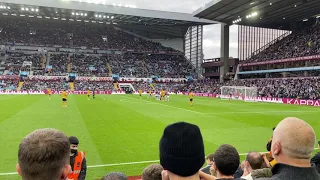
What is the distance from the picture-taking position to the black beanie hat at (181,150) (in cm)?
221

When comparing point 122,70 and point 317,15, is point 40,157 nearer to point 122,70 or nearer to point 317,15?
point 317,15

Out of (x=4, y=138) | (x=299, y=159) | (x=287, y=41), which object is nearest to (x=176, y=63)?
(x=287, y=41)

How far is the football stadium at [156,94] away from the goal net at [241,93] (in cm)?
25

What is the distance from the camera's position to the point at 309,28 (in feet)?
214

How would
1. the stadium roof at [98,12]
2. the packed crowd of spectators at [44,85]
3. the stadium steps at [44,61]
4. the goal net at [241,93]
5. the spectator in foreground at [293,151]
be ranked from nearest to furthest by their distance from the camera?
the spectator in foreground at [293,151], the goal net at [241,93], the stadium roof at [98,12], the packed crowd of spectators at [44,85], the stadium steps at [44,61]

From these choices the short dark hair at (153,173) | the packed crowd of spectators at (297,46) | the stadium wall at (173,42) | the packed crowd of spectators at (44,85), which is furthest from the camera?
the stadium wall at (173,42)

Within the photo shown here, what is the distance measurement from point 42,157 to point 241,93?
50219 millimetres

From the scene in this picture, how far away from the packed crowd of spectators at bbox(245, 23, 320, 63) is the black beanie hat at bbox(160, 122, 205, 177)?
56.5 metres

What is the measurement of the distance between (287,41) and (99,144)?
65.5 metres

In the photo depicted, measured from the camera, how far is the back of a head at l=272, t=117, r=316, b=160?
245 cm

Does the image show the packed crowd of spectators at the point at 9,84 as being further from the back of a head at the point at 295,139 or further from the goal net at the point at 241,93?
the back of a head at the point at 295,139

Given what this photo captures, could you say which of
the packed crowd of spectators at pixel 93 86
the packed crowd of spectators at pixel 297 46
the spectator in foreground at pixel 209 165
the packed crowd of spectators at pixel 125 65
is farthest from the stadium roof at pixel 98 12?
the spectator in foreground at pixel 209 165

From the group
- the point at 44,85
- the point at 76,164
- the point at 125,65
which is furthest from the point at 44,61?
the point at 76,164

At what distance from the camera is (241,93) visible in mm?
50000
